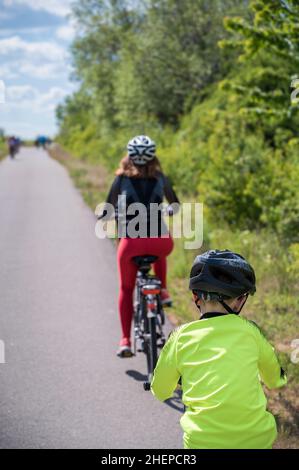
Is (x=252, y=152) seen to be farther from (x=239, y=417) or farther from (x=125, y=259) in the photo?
(x=239, y=417)

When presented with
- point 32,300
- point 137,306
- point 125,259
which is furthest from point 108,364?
point 32,300

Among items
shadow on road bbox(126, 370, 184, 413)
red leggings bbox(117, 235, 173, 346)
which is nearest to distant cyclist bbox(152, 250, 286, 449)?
shadow on road bbox(126, 370, 184, 413)

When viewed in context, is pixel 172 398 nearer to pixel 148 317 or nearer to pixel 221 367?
pixel 148 317

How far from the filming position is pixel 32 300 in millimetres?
8508

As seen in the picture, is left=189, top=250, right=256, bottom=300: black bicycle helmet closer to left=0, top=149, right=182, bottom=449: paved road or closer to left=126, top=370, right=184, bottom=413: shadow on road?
left=0, top=149, right=182, bottom=449: paved road

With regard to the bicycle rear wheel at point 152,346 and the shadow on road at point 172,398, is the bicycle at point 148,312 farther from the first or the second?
the shadow on road at point 172,398

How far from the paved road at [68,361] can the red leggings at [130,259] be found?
1.83ft

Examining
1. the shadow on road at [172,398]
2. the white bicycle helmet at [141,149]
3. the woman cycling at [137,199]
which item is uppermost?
the white bicycle helmet at [141,149]

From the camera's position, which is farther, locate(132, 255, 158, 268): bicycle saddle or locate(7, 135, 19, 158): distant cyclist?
locate(7, 135, 19, 158): distant cyclist

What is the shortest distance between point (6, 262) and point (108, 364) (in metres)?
5.21

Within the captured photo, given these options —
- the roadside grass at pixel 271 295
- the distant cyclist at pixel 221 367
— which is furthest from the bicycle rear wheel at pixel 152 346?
the distant cyclist at pixel 221 367

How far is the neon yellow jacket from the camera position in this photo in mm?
2691

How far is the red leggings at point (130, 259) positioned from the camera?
18.6 ft

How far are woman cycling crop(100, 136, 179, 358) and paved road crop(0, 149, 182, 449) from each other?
1.82 feet
